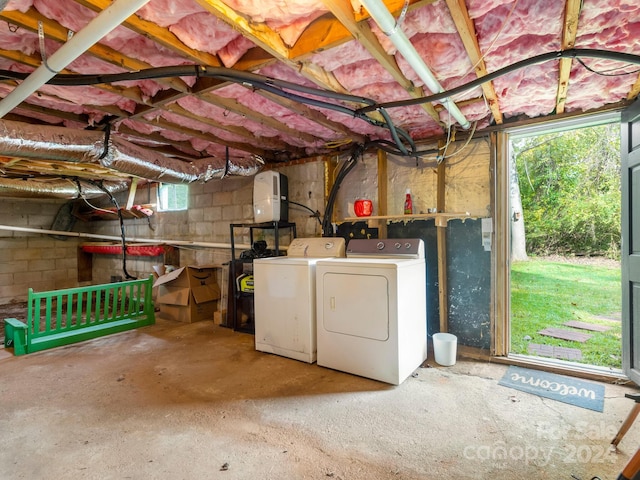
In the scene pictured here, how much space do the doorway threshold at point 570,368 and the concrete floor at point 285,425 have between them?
0.46 feet

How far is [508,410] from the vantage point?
2033 millimetres

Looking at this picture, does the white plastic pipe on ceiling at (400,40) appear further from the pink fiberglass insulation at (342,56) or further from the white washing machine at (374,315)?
the white washing machine at (374,315)

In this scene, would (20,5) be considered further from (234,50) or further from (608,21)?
(608,21)

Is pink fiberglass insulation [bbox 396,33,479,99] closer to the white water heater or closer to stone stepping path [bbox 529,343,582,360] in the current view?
the white water heater

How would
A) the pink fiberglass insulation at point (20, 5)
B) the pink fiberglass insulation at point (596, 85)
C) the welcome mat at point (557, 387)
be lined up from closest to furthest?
the pink fiberglass insulation at point (20, 5), the pink fiberglass insulation at point (596, 85), the welcome mat at point (557, 387)

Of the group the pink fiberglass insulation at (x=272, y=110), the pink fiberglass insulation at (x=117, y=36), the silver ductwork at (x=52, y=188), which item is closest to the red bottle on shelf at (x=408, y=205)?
the pink fiberglass insulation at (x=272, y=110)

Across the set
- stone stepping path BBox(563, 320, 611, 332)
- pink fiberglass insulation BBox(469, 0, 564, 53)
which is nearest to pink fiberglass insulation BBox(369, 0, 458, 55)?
pink fiberglass insulation BBox(469, 0, 564, 53)

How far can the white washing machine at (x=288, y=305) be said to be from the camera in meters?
2.75

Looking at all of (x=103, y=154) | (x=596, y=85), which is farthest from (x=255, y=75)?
(x=596, y=85)

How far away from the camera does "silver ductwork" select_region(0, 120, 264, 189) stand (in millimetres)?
2570

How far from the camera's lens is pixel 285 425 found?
1.89 meters

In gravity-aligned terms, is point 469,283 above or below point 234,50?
below

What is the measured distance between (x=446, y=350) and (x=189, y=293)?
10.3ft

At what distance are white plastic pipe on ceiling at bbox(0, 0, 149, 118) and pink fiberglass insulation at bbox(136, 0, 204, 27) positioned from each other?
0.91ft
